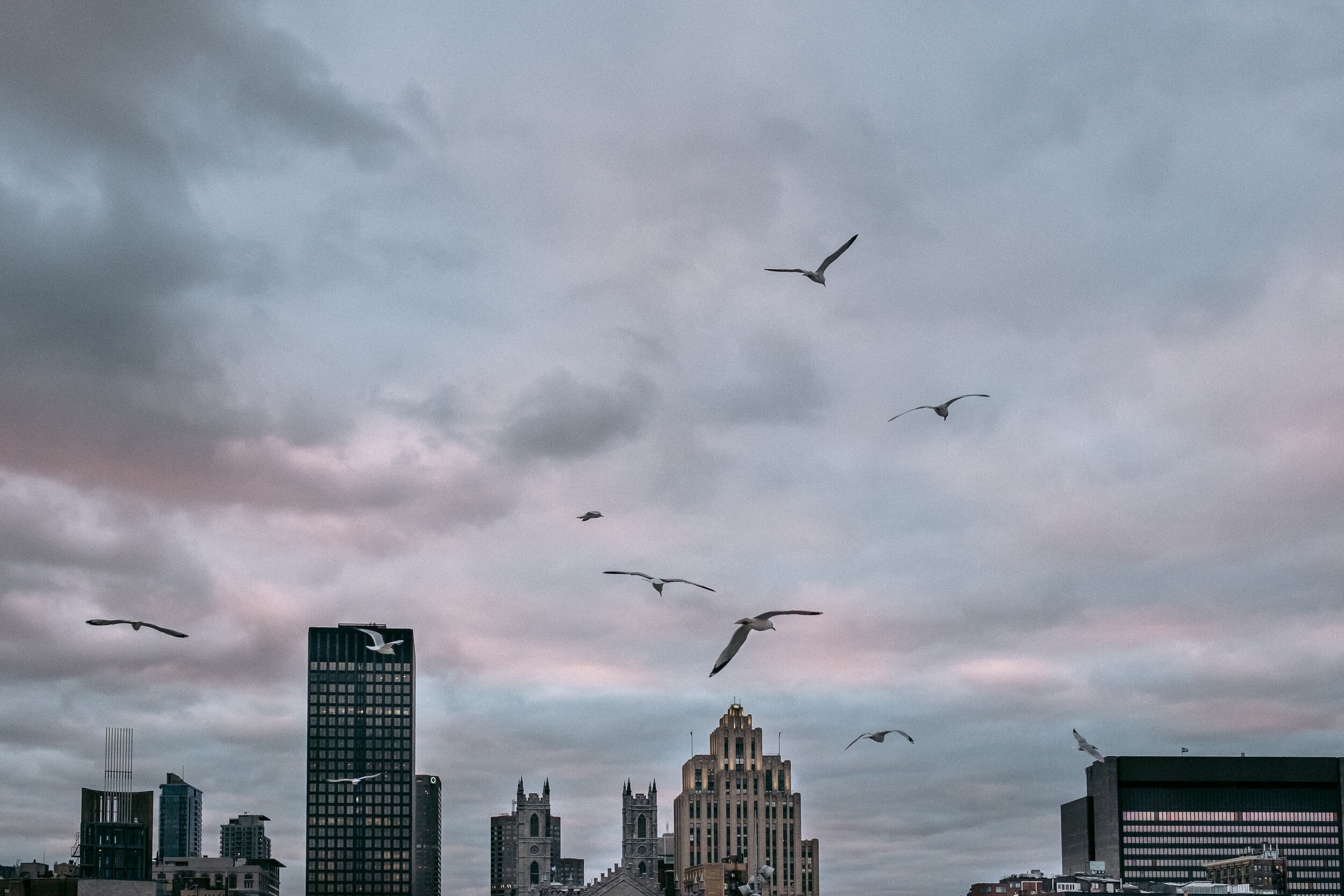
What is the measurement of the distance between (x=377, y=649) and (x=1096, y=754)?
123 feet

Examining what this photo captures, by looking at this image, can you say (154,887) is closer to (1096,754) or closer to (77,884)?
(77,884)

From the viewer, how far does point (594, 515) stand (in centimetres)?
7131

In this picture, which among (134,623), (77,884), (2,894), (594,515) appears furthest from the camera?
(2,894)

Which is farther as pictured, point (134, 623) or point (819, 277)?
point (134, 623)

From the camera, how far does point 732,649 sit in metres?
40.2

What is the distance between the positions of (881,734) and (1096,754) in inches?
589

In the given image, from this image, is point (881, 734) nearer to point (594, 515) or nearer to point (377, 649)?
point (594, 515)

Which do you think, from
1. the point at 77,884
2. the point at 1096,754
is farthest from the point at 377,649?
the point at 77,884

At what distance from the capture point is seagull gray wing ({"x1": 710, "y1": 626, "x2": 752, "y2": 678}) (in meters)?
37.8

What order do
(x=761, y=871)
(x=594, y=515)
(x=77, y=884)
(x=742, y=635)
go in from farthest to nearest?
(x=77, y=884) → (x=761, y=871) → (x=594, y=515) → (x=742, y=635)

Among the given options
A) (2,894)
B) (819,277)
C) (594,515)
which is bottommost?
(2,894)

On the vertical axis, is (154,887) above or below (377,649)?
below

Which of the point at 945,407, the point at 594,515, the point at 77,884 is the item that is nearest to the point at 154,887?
the point at 77,884

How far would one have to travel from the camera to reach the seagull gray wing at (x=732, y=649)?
124 feet
